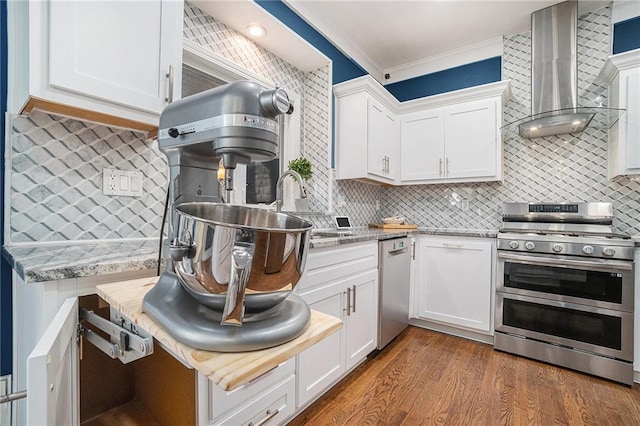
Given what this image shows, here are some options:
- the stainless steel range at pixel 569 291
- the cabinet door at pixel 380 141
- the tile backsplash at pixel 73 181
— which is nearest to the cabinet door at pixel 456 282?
the stainless steel range at pixel 569 291

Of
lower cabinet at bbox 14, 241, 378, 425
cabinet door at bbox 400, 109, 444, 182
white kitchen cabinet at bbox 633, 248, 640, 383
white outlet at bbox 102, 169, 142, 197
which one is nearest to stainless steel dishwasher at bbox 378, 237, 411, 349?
lower cabinet at bbox 14, 241, 378, 425

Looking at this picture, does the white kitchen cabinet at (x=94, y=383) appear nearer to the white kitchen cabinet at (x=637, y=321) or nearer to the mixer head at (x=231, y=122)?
the mixer head at (x=231, y=122)

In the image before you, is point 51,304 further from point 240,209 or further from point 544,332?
point 544,332

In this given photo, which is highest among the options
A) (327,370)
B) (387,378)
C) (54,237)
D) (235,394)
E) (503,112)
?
(503,112)

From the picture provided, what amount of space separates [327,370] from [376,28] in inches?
113

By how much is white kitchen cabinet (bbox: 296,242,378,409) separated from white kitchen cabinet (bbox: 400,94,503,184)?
131cm

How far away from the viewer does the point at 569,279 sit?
212 centimetres

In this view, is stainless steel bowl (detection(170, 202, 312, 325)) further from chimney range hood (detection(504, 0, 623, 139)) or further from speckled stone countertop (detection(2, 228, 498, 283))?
chimney range hood (detection(504, 0, 623, 139))

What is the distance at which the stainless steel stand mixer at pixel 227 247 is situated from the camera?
17.5 inches

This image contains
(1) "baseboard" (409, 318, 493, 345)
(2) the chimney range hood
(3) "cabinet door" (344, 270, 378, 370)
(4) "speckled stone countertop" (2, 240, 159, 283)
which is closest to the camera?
(4) "speckled stone countertop" (2, 240, 159, 283)

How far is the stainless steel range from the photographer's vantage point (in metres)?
1.95

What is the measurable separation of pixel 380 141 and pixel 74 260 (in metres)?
2.52

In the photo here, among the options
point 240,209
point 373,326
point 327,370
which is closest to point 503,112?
point 373,326

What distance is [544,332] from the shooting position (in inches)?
86.2
